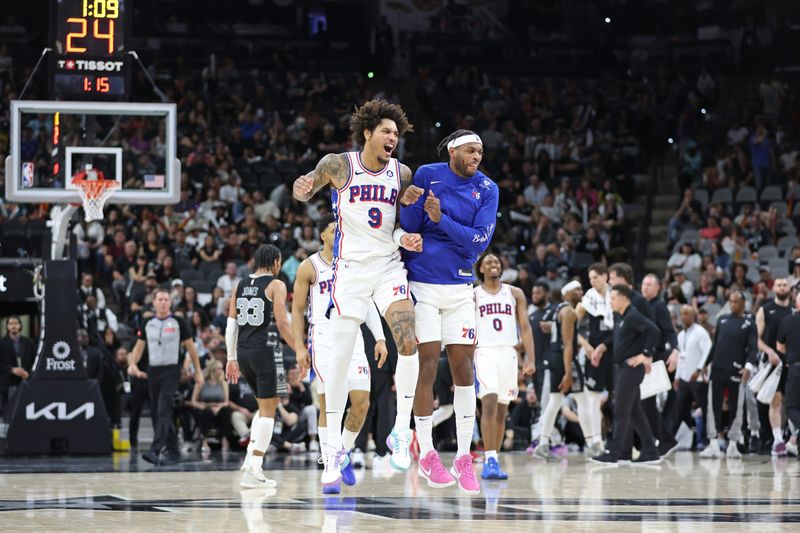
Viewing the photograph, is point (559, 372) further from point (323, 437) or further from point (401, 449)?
point (401, 449)

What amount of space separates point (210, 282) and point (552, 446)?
267 inches

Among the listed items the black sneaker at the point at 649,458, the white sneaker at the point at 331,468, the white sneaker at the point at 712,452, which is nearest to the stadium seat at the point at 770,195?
the white sneaker at the point at 712,452

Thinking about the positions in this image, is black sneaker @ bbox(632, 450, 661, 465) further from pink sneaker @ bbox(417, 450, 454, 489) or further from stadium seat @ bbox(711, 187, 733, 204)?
stadium seat @ bbox(711, 187, 733, 204)

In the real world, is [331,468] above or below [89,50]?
below

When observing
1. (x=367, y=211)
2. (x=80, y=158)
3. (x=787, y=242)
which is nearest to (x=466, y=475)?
(x=367, y=211)

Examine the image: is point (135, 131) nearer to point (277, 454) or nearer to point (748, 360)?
point (277, 454)

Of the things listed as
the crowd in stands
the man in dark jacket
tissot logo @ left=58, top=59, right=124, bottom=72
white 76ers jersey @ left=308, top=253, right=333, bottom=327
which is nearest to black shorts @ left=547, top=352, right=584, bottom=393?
the man in dark jacket

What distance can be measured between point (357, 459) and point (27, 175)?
5205 mm

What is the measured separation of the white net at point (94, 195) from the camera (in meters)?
14.7

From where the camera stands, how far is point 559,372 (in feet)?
50.1

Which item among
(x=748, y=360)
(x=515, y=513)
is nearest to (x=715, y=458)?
(x=748, y=360)

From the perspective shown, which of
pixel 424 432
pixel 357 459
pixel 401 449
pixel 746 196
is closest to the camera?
pixel 401 449

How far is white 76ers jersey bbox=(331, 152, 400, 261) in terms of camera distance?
Answer: 858cm

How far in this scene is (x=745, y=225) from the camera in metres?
23.0
